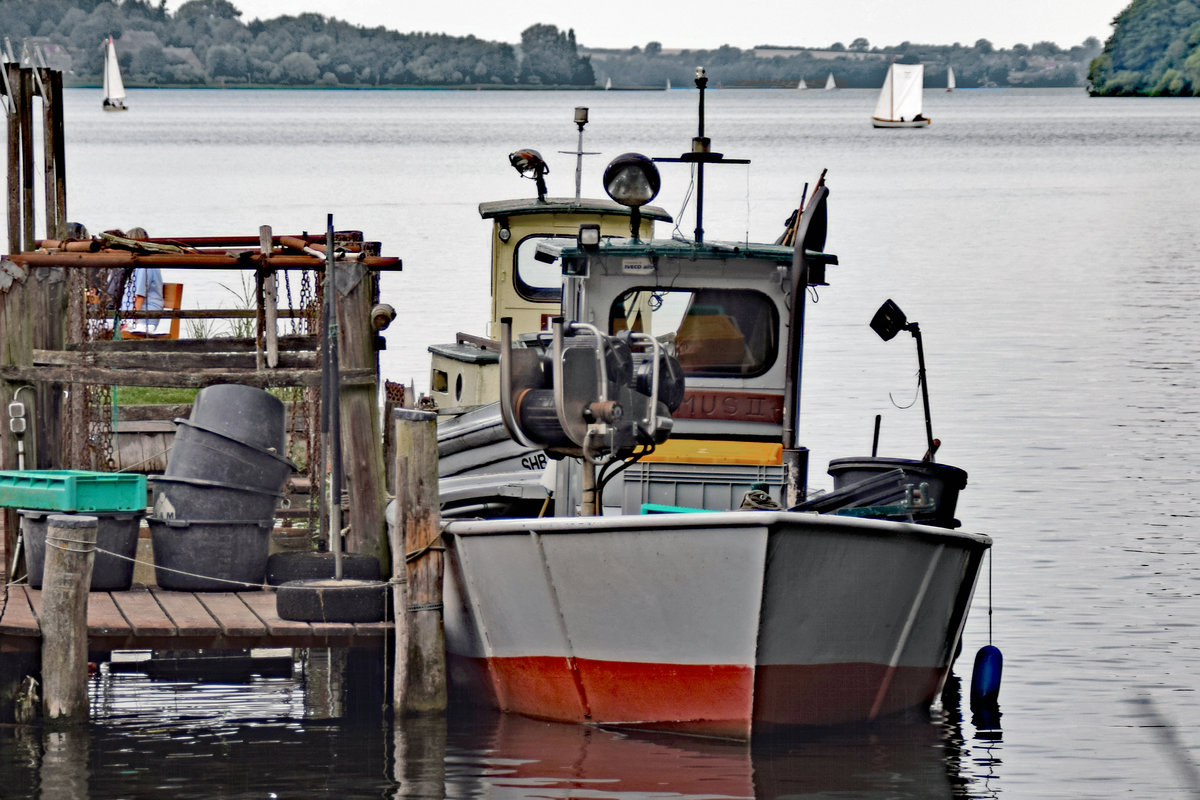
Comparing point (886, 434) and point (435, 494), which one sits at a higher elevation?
point (435, 494)

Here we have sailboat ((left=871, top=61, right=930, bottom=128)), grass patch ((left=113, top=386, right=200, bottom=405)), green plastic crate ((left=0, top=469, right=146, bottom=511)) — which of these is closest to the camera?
green plastic crate ((left=0, top=469, right=146, bottom=511))

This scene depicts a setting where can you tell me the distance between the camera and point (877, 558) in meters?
10.6

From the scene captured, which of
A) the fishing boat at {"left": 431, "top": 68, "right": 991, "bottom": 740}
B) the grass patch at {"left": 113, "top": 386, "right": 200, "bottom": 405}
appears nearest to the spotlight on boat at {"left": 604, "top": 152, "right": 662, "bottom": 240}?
the fishing boat at {"left": 431, "top": 68, "right": 991, "bottom": 740}

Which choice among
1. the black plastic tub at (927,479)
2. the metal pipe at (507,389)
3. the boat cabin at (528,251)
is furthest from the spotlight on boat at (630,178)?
the boat cabin at (528,251)

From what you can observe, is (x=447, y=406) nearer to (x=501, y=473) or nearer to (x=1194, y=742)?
(x=501, y=473)

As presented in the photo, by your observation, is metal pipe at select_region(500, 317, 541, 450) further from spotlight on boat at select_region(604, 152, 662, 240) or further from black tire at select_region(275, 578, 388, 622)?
spotlight on boat at select_region(604, 152, 662, 240)

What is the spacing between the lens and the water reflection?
10664 millimetres

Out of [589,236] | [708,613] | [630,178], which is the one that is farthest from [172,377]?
[708,613]

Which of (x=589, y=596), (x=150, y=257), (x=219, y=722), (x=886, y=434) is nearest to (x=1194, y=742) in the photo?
(x=589, y=596)

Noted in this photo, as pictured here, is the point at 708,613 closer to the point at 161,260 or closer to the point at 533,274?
the point at 161,260

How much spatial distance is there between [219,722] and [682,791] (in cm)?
312

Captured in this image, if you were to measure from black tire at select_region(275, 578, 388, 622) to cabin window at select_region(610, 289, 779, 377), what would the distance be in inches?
90.9

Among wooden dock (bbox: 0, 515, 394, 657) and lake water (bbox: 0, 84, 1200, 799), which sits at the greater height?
wooden dock (bbox: 0, 515, 394, 657)

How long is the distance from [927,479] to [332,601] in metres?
3.50
